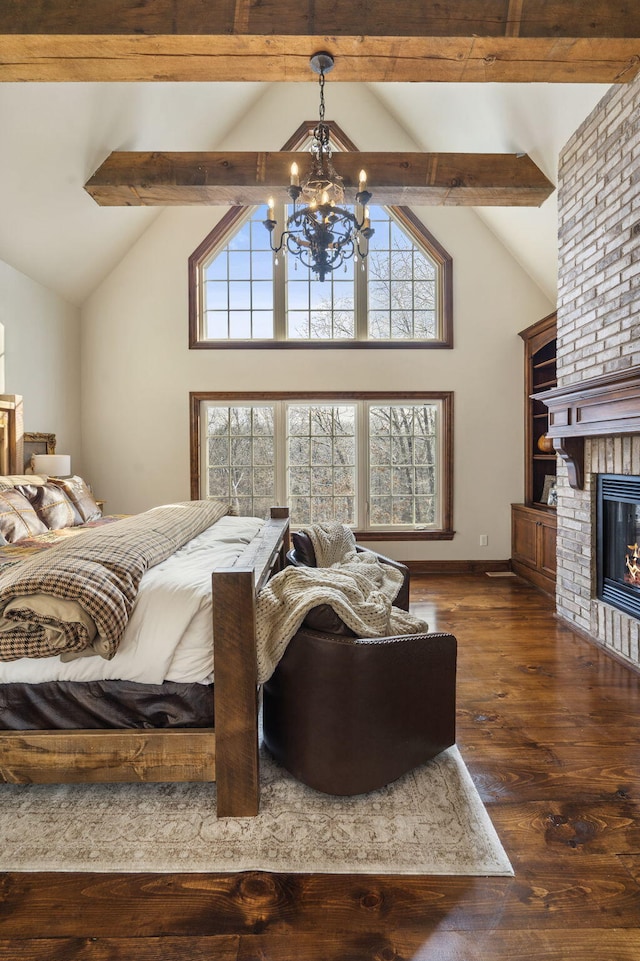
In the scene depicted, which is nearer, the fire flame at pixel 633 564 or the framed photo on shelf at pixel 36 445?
the fire flame at pixel 633 564

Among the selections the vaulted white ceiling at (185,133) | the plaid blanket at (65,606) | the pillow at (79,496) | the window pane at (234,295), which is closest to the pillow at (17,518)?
the pillow at (79,496)

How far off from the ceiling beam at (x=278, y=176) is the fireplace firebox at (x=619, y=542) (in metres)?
2.48

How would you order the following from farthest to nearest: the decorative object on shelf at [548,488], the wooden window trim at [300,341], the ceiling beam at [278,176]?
the wooden window trim at [300,341] < the decorative object on shelf at [548,488] < the ceiling beam at [278,176]

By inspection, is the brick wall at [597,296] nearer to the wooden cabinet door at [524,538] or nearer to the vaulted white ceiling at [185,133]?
the vaulted white ceiling at [185,133]

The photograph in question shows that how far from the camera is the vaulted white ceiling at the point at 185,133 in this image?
11.7 feet

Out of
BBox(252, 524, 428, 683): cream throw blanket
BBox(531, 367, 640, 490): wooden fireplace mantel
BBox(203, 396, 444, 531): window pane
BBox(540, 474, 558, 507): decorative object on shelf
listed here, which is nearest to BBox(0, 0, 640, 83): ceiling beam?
BBox(531, 367, 640, 490): wooden fireplace mantel

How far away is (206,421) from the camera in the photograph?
18.4 ft

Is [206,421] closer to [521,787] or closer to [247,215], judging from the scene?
[247,215]

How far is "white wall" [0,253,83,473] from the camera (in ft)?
14.2

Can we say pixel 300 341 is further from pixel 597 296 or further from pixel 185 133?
pixel 597 296

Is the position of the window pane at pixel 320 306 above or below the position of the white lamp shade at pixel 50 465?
above

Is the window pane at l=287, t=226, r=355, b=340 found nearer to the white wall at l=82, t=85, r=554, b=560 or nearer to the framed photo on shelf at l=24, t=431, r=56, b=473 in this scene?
the white wall at l=82, t=85, r=554, b=560

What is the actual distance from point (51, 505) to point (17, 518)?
17.2 inches

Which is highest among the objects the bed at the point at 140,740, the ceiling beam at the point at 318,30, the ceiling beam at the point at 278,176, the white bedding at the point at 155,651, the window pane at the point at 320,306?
the ceiling beam at the point at 278,176
